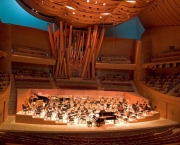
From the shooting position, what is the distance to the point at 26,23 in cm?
1831

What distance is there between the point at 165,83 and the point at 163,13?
201 inches

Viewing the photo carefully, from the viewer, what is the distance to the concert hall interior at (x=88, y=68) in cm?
1041

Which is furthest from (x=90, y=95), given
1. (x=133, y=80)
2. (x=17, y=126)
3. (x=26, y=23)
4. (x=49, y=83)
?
(x=26, y=23)

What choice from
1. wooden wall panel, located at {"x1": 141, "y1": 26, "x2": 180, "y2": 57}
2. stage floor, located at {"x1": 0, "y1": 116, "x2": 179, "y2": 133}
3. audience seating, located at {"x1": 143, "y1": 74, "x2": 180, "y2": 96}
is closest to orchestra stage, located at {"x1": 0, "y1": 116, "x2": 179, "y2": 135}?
stage floor, located at {"x1": 0, "y1": 116, "x2": 179, "y2": 133}

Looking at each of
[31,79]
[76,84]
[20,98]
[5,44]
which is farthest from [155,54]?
[5,44]

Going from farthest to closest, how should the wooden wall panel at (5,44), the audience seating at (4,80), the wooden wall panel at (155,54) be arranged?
the wooden wall panel at (5,44) → the wooden wall panel at (155,54) → the audience seating at (4,80)

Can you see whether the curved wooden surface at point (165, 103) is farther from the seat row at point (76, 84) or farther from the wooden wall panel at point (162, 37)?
the seat row at point (76, 84)

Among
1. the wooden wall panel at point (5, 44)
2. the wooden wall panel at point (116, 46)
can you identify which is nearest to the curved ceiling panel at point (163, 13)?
the wooden wall panel at point (116, 46)

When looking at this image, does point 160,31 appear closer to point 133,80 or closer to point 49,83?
point 133,80

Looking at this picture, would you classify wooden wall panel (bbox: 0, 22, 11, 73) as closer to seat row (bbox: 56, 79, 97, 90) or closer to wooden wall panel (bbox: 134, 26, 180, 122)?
seat row (bbox: 56, 79, 97, 90)

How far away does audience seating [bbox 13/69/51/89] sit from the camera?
1475cm

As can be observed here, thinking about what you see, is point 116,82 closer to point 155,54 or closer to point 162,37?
point 155,54

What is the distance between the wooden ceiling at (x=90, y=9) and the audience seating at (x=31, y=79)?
15.6 ft

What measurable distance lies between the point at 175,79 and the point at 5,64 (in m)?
11.9
